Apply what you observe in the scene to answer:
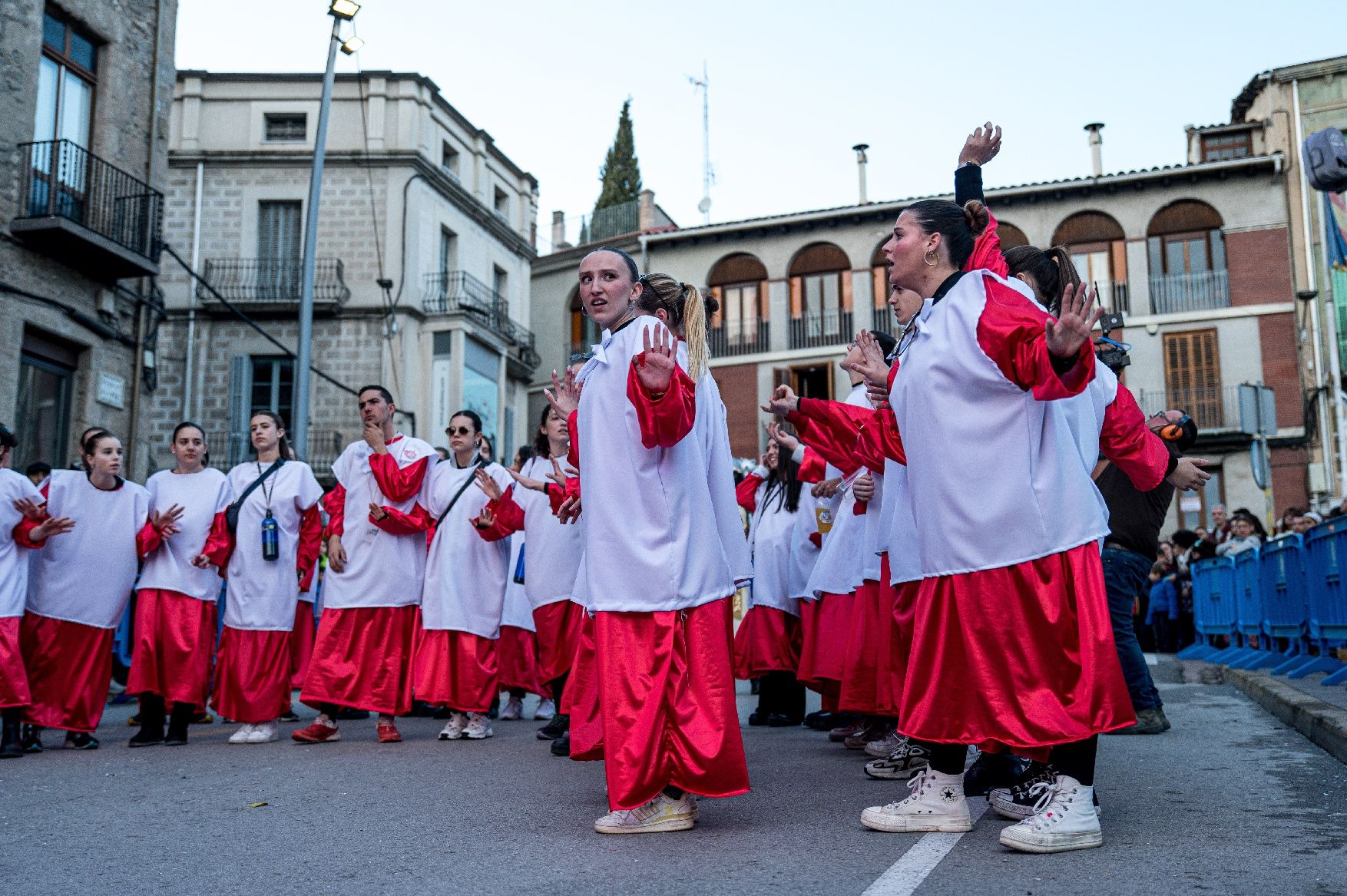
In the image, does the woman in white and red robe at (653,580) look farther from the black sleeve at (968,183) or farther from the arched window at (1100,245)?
the arched window at (1100,245)

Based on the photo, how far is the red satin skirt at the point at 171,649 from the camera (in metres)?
7.59

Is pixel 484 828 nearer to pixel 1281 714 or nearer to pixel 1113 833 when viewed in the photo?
pixel 1113 833

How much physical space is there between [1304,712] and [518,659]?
198 inches

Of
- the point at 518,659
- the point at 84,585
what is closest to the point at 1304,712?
the point at 518,659

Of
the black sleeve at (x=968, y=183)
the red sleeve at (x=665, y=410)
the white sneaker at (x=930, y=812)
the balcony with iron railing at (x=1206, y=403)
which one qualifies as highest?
the balcony with iron railing at (x=1206, y=403)

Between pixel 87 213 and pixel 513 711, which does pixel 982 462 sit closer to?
pixel 513 711

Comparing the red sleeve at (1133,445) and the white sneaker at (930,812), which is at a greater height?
the red sleeve at (1133,445)

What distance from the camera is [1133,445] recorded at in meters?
Answer: 4.64

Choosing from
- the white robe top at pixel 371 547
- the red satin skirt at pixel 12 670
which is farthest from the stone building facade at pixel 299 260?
the red satin skirt at pixel 12 670

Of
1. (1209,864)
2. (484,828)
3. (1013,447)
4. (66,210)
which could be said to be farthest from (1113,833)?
(66,210)

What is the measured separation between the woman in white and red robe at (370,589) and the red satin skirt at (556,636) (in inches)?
31.7

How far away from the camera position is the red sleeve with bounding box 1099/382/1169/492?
15.1 feet

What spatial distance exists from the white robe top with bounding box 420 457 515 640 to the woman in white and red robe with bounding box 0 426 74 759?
2.12m

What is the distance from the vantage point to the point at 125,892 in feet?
11.3
